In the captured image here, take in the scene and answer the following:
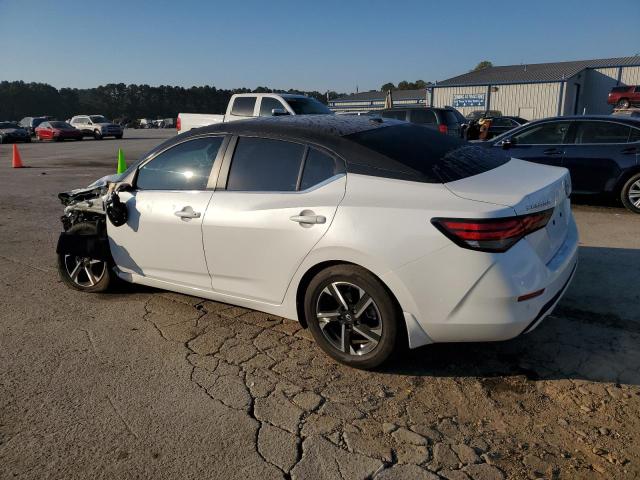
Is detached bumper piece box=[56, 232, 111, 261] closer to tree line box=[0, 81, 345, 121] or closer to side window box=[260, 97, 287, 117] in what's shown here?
side window box=[260, 97, 287, 117]

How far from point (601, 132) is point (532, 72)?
3867 cm

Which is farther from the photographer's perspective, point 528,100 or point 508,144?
point 528,100

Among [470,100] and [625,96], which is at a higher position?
[470,100]

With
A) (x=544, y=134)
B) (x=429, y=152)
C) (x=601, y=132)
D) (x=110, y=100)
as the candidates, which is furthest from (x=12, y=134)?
(x=110, y=100)

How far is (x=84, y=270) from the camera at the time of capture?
16.0 feet

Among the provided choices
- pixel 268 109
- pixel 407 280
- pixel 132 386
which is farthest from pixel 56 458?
pixel 268 109

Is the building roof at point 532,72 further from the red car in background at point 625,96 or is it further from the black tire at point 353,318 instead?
the black tire at point 353,318

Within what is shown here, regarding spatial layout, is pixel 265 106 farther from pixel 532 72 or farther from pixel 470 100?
pixel 532 72

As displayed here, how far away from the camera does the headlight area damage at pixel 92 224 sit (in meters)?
4.34

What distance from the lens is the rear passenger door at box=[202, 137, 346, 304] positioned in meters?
3.29

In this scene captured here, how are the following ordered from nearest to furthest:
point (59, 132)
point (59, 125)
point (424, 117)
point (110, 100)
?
point (424, 117) → point (59, 132) → point (59, 125) → point (110, 100)

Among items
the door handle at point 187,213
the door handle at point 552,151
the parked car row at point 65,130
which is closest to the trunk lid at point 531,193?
the door handle at point 187,213

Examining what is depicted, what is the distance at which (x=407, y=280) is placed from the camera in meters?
2.94

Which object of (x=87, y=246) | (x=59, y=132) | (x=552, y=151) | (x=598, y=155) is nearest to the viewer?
(x=87, y=246)
